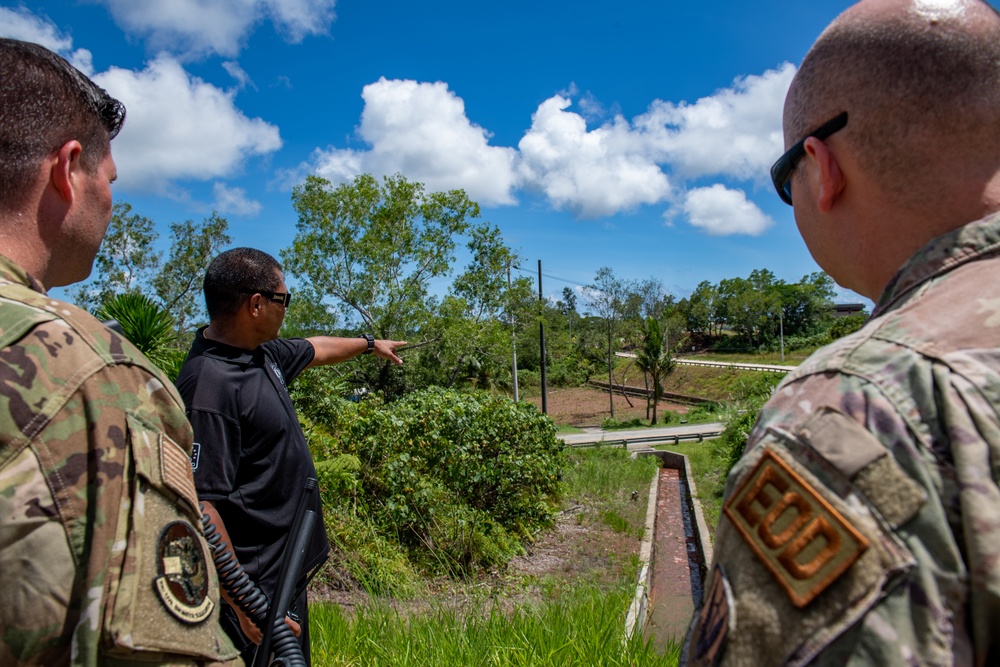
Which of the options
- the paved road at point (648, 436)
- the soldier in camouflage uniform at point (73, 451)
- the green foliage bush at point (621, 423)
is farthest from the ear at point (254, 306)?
the green foliage bush at point (621, 423)

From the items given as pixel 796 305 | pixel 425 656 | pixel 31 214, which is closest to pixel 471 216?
pixel 425 656

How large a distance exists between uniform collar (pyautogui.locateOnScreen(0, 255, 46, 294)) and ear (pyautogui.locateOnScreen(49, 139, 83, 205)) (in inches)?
6.6

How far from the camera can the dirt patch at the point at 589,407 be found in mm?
30589

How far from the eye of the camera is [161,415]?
4.00 ft

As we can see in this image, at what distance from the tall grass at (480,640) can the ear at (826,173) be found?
303 cm

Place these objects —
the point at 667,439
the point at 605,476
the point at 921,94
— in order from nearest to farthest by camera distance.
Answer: the point at 921,94 → the point at 605,476 → the point at 667,439

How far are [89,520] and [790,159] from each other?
4.62 feet

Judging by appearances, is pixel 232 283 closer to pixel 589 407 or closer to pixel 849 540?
pixel 849 540

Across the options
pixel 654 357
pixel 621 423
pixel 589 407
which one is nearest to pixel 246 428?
pixel 654 357

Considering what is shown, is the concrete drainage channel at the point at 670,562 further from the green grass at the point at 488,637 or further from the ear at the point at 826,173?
the ear at the point at 826,173

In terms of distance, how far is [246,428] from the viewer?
8.45ft

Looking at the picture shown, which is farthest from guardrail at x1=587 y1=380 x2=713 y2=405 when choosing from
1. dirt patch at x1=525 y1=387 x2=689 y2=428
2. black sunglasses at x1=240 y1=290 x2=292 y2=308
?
black sunglasses at x1=240 y1=290 x2=292 y2=308

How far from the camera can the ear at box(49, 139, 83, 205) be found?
1.23 m

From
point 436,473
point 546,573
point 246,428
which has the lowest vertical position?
point 546,573
